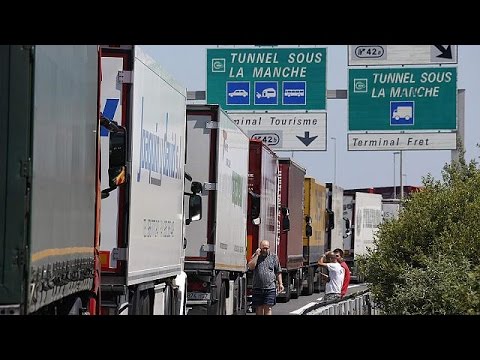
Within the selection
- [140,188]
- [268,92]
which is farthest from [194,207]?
[268,92]

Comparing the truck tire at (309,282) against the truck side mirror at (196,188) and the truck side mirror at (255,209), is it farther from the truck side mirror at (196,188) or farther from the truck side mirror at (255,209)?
the truck side mirror at (196,188)

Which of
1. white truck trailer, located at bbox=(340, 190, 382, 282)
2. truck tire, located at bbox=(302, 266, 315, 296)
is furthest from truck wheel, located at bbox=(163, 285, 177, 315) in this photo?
white truck trailer, located at bbox=(340, 190, 382, 282)

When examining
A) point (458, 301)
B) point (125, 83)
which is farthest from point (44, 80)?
point (458, 301)

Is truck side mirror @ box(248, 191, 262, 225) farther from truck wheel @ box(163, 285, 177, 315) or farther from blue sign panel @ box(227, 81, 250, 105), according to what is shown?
truck wheel @ box(163, 285, 177, 315)

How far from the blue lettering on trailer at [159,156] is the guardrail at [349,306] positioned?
4.18 meters

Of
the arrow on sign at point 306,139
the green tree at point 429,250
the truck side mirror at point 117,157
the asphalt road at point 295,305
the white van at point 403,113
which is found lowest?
the asphalt road at point 295,305

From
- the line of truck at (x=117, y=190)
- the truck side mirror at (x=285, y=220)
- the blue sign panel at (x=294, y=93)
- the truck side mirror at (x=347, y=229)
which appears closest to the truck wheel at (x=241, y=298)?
the line of truck at (x=117, y=190)

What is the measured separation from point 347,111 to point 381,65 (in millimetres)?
1565

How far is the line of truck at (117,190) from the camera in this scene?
28.3 feet

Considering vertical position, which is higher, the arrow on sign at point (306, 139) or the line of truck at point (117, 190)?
the arrow on sign at point (306, 139)

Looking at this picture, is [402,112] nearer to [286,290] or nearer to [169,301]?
[286,290]

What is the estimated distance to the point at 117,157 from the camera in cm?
1373
